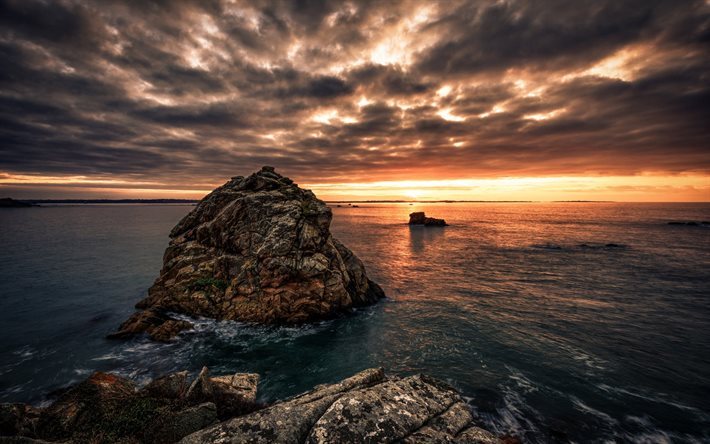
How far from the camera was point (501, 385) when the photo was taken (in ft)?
46.6

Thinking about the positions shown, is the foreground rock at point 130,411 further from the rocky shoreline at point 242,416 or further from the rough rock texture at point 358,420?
the rough rock texture at point 358,420

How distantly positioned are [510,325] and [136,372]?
80.6 feet

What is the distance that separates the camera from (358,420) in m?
7.39

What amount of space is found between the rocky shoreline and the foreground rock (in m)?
0.02

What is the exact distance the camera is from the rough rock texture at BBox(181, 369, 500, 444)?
23.0 ft

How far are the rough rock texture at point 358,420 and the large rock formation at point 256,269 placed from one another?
13231mm

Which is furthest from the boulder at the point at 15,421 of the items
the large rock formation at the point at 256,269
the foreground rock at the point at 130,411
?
the large rock formation at the point at 256,269

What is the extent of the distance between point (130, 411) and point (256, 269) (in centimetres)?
1380

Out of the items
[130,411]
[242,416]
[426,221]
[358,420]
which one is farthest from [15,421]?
[426,221]

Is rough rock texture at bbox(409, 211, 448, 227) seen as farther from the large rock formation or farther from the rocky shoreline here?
the rocky shoreline

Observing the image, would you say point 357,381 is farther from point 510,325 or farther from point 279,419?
point 510,325

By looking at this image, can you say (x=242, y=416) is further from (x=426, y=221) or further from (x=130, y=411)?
(x=426, y=221)

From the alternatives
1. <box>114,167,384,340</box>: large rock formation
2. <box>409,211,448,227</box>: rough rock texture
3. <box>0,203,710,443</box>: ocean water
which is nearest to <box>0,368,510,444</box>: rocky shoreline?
<box>0,203,710,443</box>: ocean water

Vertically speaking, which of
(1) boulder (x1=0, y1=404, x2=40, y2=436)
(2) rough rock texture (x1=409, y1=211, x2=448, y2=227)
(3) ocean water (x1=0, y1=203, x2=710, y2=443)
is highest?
(1) boulder (x1=0, y1=404, x2=40, y2=436)
